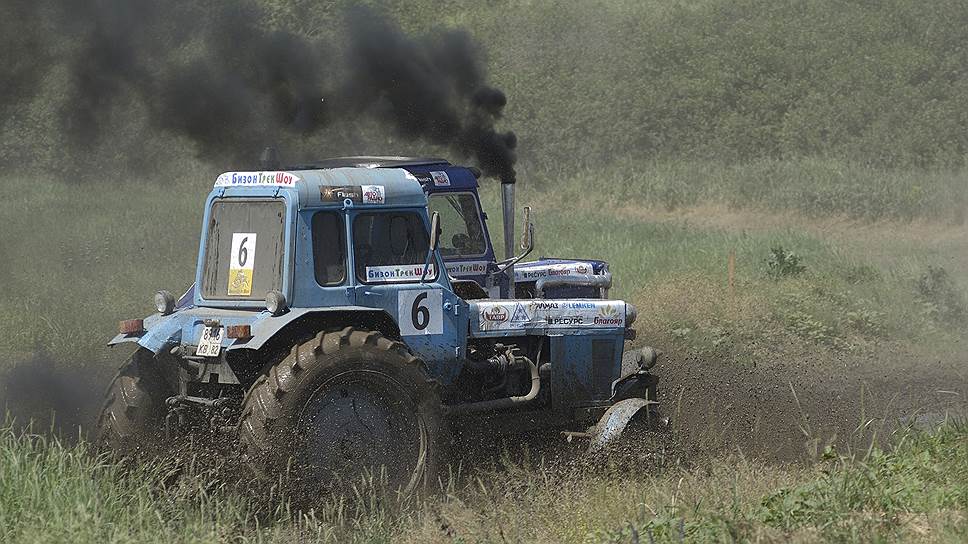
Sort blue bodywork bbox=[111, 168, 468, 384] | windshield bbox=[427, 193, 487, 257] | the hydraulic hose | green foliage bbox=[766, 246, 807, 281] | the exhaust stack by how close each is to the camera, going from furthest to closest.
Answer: green foliage bbox=[766, 246, 807, 281]
the exhaust stack
windshield bbox=[427, 193, 487, 257]
the hydraulic hose
blue bodywork bbox=[111, 168, 468, 384]

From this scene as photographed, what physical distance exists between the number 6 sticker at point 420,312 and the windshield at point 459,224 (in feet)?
10.6

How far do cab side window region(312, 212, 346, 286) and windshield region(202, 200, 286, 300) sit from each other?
0.85ft

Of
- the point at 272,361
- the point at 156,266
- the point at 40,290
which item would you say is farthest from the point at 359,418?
the point at 156,266

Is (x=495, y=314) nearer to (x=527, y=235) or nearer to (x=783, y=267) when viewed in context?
(x=527, y=235)

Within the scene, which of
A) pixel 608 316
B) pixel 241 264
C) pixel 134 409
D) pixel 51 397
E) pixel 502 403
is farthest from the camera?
pixel 51 397

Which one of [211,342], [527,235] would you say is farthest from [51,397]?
[527,235]

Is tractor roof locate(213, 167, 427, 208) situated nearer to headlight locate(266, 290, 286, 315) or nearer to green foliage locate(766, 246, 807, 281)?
headlight locate(266, 290, 286, 315)

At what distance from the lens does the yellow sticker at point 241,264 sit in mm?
9570

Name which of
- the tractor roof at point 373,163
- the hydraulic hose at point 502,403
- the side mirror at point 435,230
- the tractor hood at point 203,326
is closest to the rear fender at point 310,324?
the tractor hood at point 203,326

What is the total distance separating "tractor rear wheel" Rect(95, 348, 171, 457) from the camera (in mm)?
9414

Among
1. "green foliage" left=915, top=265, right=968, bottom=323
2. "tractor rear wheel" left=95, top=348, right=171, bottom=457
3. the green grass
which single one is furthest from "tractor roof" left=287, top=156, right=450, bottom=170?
"green foliage" left=915, top=265, right=968, bottom=323

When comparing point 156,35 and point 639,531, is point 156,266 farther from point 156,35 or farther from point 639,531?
point 639,531

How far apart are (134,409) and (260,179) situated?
6.42ft

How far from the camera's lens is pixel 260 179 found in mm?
9633
